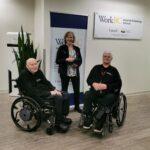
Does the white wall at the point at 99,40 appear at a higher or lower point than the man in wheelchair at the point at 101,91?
higher

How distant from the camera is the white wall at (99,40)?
14.8ft

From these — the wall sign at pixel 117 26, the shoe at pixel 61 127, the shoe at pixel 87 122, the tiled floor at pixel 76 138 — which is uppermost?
the wall sign at pixel 117 26

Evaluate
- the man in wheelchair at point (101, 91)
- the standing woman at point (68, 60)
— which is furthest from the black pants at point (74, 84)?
the man in wheelchair at point (101, 91)

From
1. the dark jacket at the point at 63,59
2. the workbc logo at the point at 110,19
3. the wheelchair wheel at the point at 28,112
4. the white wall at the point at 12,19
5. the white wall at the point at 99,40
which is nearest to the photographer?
the wheelchair wheel at the point at 28,112

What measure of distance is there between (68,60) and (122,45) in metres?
1.65

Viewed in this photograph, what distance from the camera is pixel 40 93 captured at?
324 cm

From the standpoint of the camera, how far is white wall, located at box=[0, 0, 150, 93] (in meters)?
4.52

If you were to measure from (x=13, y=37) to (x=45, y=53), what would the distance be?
3.63 feet

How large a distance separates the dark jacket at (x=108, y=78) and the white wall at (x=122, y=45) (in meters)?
1.03

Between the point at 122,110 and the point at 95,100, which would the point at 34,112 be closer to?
the point at 95,100

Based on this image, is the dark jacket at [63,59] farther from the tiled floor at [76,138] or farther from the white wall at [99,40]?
the tiled floor at [76,138]

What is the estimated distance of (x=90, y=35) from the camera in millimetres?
4605

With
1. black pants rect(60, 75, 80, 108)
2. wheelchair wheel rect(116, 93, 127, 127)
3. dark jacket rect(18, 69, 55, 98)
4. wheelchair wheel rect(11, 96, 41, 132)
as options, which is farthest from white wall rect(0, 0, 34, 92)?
wheelchair wheel rect(116, 93, 127, 127)

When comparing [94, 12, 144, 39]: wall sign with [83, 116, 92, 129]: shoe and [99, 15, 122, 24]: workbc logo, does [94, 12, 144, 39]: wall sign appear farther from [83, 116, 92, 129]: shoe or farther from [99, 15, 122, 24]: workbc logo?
[83, 116, 92, 129]: shoe
